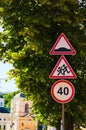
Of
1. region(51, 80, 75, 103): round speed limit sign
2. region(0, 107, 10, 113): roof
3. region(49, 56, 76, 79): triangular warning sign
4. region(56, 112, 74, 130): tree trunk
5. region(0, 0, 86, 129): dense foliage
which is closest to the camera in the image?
region(51, 80, 75, 103): round speed limit sign

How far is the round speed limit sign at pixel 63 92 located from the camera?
404 inches

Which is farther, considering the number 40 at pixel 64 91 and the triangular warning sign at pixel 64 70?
the triangular warning sign at pixel 64 70

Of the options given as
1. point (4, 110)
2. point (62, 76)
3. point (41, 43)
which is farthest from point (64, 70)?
point (4, 110)

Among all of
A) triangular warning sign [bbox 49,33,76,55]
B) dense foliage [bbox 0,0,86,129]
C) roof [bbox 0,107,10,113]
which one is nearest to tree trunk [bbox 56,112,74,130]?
dense foliage [bbox 0,0,86,129]

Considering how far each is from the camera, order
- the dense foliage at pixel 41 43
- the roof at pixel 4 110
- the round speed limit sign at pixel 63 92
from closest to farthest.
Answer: the round speed limit sign at pixel 63 92
the dense foliage at pixel 41 43
the roof at pixel 4 110

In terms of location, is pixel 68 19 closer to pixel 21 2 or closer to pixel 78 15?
pixel 78 15

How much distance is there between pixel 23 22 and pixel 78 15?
247cm

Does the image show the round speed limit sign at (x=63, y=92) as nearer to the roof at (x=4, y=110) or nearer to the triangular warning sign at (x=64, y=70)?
the triangular warning sign at (x=64, y=70)

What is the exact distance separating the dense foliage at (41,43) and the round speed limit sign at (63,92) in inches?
361

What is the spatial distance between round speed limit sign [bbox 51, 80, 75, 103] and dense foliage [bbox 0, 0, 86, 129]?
30.1 feet

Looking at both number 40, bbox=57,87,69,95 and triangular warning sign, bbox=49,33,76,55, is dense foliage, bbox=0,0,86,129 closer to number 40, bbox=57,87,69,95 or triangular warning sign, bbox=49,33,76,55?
triangular warning sign, bbox=49,33,76,55

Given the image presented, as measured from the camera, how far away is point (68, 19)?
19.4 m

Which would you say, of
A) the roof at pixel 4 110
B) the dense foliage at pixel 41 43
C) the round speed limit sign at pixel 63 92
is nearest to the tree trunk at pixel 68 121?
the dense foliage at pixel 41 43

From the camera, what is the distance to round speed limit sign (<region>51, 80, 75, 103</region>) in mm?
10266
